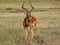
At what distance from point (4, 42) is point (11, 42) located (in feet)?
1.12

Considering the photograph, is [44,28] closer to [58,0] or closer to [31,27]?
[31,27]

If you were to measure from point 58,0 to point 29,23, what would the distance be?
27963 millimetres

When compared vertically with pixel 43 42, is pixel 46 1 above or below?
below

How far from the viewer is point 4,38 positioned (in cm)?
1410

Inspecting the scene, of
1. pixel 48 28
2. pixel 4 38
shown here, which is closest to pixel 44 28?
pixel 48 28

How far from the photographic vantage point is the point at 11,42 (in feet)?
43.3

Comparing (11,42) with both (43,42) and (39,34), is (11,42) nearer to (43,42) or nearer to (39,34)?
(43,42)

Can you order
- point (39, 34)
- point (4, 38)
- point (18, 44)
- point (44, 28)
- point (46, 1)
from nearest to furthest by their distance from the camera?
point (18, 44), point (4, 38), point (39, 34), point (44, 28), point (46, 1)

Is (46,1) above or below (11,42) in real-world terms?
below

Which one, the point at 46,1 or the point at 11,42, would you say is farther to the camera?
the point at 46,1

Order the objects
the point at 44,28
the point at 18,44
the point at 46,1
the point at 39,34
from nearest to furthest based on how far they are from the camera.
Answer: the point at 18,44
the point at 39,34
the point at 44,28
the point at 46,1

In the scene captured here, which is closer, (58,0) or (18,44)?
(18,44)

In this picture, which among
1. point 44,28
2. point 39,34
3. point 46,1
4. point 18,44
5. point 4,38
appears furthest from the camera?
point 46,1

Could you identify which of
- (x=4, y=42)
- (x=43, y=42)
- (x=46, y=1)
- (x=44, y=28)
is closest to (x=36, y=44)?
(x=43, y=42)
